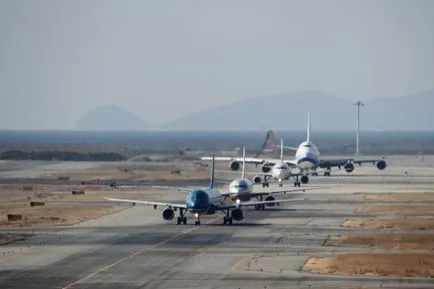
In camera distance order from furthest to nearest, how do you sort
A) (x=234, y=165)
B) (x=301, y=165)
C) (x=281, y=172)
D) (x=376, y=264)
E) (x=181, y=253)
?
(x=234, y=165) < (x=301, y=165) < (x=281, y=172) < (x=181, y=253) < (x=376, y=264)

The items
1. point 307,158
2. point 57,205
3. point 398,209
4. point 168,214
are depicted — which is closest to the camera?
point 168,214

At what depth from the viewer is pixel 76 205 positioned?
117500 mm

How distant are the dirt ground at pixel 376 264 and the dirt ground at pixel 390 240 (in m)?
4.90

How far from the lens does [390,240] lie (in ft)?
271

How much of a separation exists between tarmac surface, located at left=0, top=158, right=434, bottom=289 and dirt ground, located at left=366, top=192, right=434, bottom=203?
1435 centimetres

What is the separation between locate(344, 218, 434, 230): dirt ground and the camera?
9312cm

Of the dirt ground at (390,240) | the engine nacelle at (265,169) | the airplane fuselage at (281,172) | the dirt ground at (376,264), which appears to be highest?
the engine nacelle at (265,169)

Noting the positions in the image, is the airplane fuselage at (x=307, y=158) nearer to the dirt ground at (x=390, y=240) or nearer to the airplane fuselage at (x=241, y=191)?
the airplane fuselage at (x=241, y=191)

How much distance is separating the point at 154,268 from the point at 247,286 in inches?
368

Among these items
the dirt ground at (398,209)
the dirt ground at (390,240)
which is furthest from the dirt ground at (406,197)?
the dirt ground at (390,240)

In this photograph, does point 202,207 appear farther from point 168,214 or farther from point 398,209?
point 398,209

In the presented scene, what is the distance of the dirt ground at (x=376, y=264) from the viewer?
65750 millimetres

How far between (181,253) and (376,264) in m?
13.2

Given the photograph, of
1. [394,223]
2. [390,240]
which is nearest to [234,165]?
[394,223]
